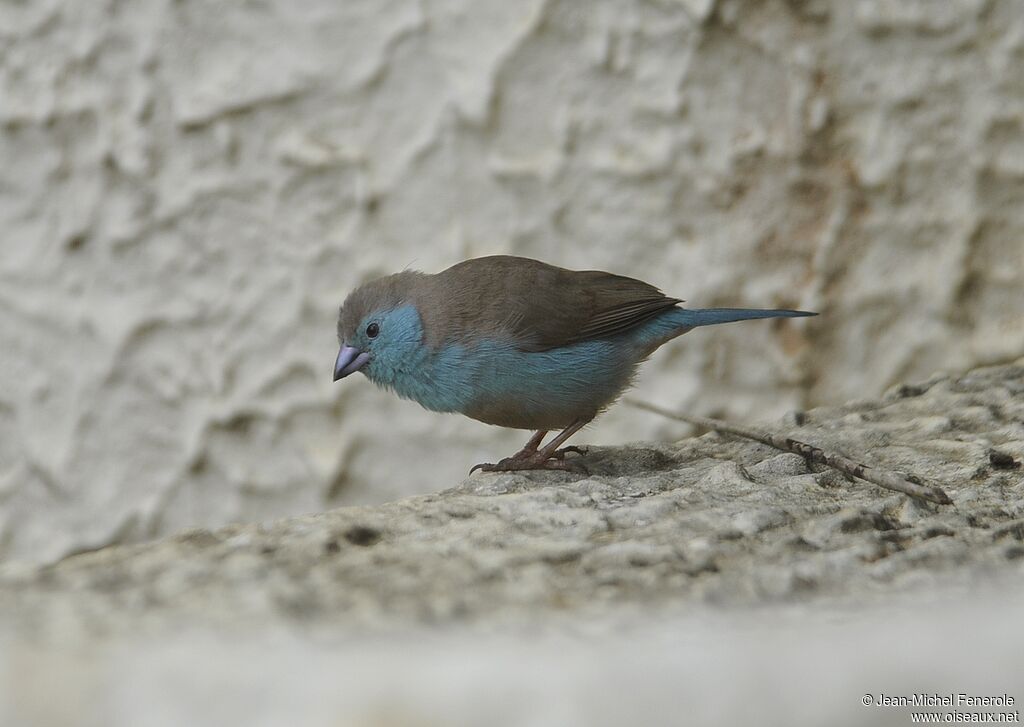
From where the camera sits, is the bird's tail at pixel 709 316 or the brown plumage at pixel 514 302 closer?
the brown plumage at pixel 514 302

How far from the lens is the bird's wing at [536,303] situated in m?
2.58

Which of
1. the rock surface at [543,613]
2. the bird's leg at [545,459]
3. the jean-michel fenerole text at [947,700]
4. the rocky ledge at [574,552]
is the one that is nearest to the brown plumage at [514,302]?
the bird's leg at [545,459]

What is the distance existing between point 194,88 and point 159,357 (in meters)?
0.95

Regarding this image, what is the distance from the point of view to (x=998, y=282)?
3424 mm

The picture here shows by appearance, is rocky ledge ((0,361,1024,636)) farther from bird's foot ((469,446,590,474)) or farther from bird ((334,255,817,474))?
bird ((334,255,817,474))

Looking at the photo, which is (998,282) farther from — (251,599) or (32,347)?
(32,347)

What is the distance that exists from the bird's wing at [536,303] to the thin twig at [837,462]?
247mm

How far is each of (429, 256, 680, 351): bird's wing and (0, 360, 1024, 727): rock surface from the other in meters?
0.53

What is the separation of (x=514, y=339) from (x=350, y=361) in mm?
433

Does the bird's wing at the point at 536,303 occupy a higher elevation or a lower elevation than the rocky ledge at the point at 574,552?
higher

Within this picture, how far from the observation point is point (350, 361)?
8.89 feet

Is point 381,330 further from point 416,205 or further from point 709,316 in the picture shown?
point 416,205

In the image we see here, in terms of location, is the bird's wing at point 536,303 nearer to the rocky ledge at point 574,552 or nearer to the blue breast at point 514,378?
the blue breast at point 514,378

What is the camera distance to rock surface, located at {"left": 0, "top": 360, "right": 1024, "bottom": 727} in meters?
1.17
